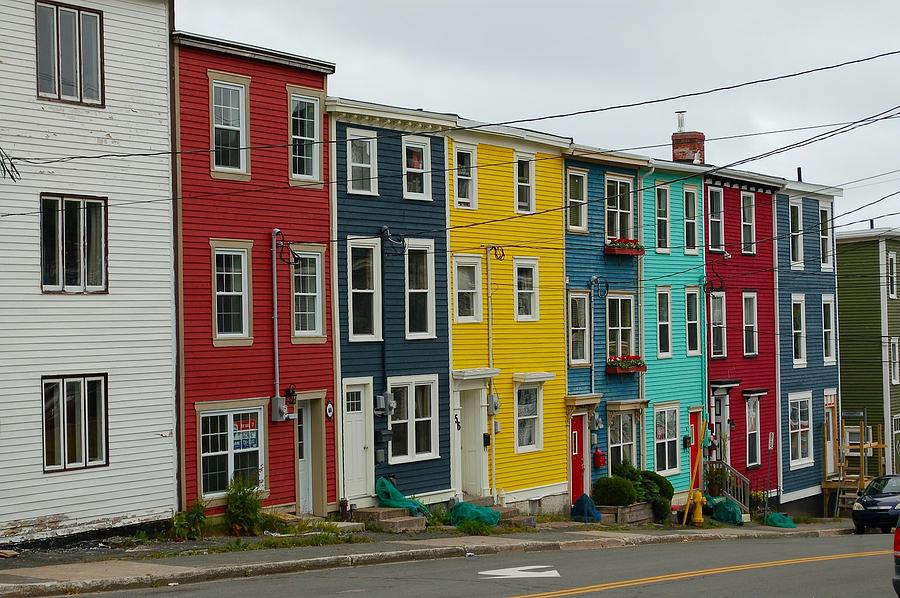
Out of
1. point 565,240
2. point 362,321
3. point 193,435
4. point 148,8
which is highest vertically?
point 148,8

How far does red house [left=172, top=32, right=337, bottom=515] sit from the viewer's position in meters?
24.2

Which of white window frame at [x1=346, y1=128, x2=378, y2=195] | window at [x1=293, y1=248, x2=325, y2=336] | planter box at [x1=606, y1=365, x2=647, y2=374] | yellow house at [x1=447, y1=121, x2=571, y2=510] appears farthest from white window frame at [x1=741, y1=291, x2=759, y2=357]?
window at [x1=293, y1=248, x2=325, y2=336]

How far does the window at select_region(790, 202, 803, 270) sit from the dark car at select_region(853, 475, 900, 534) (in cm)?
1029

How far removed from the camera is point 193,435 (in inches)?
949

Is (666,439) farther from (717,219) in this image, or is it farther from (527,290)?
(527,290)

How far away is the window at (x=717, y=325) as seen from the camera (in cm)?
4034

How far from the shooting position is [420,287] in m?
29.6

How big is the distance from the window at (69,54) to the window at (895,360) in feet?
125

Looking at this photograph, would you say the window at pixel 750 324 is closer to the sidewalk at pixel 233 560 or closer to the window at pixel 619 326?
the window at pixel 619 326

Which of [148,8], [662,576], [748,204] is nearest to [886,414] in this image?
[748,204]

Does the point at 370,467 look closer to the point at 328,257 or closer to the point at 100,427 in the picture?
the point at 328,257

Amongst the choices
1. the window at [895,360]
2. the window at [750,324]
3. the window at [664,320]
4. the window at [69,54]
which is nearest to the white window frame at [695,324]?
the window at [664,320]

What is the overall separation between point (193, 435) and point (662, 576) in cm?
960

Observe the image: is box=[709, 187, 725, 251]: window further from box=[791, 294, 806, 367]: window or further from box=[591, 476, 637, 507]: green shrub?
box=[591, 476, 637, 507]: green shrub
